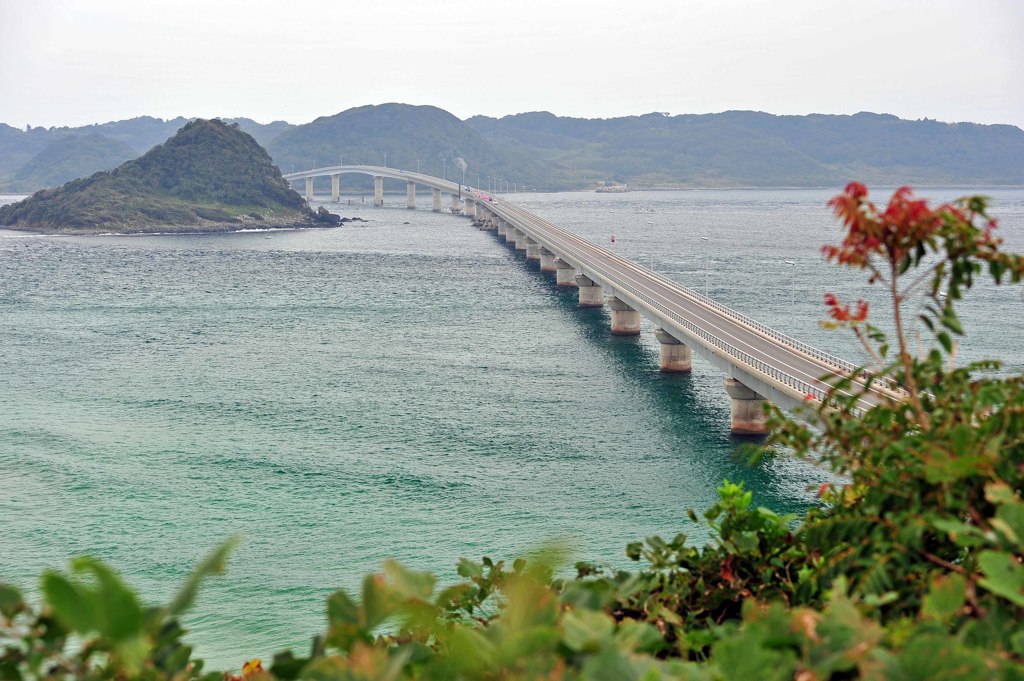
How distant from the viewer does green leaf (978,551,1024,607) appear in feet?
13.4

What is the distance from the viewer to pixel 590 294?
81.1 metres

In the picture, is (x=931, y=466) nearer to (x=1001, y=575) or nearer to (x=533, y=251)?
(x=1001, y=575)

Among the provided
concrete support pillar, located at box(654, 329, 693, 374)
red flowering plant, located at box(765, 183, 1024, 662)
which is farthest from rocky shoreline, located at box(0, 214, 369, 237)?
red flowering plant, located at box(765, 183, 1024, 662)

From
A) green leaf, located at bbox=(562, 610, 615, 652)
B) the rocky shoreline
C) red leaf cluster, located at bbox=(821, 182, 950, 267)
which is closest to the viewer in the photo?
green leaf, located at bbox=(562, 610, 615, 652)

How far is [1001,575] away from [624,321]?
212 feet

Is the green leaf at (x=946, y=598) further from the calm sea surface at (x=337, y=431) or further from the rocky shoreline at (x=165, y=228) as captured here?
the rocky shoreline at (x=165, y=228)

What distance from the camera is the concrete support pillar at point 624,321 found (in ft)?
224

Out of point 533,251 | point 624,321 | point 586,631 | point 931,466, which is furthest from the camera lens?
point 533,251

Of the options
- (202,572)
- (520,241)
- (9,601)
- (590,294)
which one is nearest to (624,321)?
(590,294)

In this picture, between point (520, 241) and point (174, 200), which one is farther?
point (174, 200)

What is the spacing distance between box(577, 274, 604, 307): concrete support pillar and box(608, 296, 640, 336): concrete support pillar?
12.0m

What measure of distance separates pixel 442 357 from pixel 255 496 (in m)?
25.5

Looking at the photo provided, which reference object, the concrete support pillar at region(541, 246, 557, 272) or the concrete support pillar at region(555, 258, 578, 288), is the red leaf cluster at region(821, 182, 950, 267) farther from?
the concrete support pillar at region(541, 246, 557, 272)

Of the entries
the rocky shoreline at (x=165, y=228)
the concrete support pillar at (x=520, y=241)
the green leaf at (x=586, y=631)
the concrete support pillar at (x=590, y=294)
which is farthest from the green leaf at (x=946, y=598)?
the rocky shoreline at (x=165, y=228)
